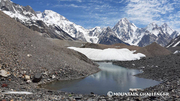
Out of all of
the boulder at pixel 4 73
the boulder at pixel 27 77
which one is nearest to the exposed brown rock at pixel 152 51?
the boulder at pixel 27 77

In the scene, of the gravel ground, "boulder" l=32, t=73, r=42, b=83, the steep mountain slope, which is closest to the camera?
the gravel ground

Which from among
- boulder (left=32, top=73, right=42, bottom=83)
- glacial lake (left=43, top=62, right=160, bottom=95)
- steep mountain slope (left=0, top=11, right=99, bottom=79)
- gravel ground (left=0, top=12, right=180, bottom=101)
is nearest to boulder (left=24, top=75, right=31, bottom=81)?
gravel ground (left=0, top=12, right=180, bottom=101)

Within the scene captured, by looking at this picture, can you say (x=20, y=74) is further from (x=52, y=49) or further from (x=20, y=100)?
(x=52, y=49)

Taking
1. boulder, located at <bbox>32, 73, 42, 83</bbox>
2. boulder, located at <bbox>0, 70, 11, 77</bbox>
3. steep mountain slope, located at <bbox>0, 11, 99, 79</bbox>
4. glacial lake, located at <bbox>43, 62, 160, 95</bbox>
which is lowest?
glacial lake, located at <bbox>43, 62, 160, 95</bbox>

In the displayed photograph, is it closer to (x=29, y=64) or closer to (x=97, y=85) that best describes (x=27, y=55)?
(x=29, y=64)

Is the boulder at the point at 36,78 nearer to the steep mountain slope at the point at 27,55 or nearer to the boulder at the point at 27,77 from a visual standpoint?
the boulder at the point at 27,77

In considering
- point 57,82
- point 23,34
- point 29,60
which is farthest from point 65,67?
point 23,34

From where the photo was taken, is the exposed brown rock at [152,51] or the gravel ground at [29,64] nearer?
the gravel ground at [29,64]

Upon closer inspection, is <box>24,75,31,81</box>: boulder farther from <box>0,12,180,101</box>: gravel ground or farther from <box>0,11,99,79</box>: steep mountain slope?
<box>0,11,99,79</box>: steep mountain slope

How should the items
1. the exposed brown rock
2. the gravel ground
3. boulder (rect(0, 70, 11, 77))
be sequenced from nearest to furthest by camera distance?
boulder (rect(0, 70, 11, 77)) → the gravel ground → the exposed brown rock
